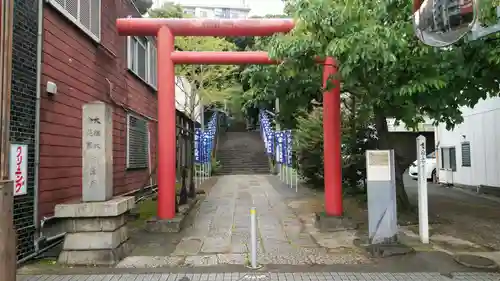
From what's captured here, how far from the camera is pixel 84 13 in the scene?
9156 millimetres

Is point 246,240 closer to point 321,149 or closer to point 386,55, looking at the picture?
point 386,55

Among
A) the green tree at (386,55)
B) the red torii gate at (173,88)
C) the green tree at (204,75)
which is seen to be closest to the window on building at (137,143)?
the red torii gate at (173,88)

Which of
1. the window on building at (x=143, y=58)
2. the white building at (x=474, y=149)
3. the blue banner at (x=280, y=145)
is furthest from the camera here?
the blue banner at (x=280, y=145)

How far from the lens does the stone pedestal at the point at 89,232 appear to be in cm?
654

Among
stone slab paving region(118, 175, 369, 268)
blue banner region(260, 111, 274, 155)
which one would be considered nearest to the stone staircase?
blue banner region(260, 111, 274, 155)

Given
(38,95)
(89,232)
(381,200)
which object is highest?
(38,95)

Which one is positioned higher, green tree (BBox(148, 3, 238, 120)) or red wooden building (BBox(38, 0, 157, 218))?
green tree (BBox(148, 3, 238, 120))

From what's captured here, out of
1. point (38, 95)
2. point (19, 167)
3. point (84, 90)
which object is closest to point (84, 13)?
point (84, 90)

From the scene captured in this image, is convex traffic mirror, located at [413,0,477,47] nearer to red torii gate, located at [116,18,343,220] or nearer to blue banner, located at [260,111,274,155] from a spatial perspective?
red torii gate, located at [116,18,343,220]

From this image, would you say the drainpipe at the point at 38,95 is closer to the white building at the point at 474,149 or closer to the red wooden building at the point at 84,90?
the red wooden building at the point at 84,90

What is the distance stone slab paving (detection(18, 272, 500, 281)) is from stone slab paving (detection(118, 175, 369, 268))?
22.0 inches

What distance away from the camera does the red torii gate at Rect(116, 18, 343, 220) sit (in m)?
9.19

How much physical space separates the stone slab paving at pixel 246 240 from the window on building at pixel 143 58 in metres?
4.76

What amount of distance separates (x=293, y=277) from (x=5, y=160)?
149 inches
